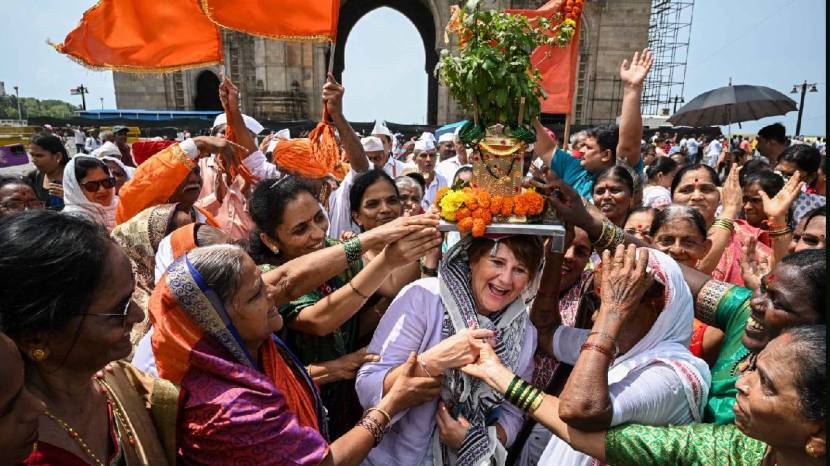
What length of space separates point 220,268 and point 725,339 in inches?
93.0

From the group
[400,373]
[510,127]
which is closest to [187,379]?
[400,373]

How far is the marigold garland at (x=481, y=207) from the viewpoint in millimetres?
2279

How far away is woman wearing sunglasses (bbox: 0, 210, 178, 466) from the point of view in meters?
1.30

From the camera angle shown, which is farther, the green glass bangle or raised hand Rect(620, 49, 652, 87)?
raised hand Rect(620, 49, 652, 87)

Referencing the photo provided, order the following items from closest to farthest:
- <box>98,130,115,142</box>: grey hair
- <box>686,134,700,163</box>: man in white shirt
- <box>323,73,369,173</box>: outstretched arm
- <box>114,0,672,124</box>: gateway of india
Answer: <box>323,73,369,173</box>: outstretched arm < <box>98,130,115,142</box>: grey hair < <box>686,134,700,163</box>: man in white shirt < <box>114,0,672,124</box>: gateway of india

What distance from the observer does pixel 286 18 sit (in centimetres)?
388

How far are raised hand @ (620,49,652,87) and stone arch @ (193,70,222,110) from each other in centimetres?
2565

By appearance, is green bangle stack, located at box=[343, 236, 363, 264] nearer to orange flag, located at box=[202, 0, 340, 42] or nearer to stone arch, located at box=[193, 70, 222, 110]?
orange flag, located at box=[202, 0, 340, 42]

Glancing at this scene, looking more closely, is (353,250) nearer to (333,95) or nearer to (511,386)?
(511,386)

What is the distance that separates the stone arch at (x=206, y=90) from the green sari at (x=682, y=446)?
27757mm

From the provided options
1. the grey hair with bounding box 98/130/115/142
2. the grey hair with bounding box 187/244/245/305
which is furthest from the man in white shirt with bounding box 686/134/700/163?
the grey hair with bounding box 187/244/245/305

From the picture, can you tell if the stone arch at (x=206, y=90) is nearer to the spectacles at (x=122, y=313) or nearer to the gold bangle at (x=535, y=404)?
the spectacles at (x=122, y=313)

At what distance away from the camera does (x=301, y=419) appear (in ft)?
6.41

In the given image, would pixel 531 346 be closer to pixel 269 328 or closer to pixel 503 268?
pixel 503 268
